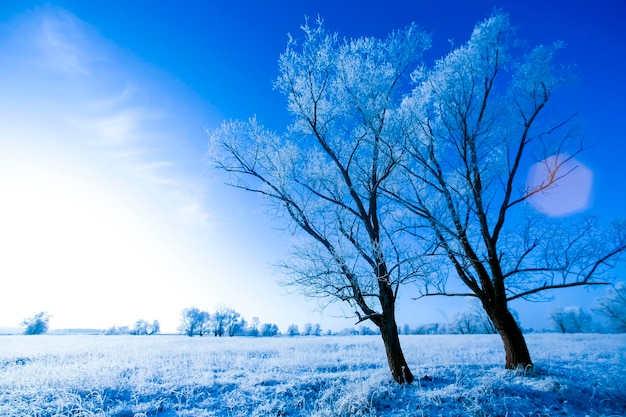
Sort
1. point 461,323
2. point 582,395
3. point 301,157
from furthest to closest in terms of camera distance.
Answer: point 461,323 < point 301,157 < point 582,395

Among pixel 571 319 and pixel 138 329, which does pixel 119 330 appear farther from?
pixel 571 319

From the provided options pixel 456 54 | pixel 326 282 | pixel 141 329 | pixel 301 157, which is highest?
pixel 456 54

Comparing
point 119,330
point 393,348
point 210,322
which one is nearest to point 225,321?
point 210,322

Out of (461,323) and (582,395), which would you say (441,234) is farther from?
(461,323)

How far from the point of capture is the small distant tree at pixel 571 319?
187 feet

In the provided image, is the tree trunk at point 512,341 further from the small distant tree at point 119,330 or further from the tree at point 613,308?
the small distant tree at point 119,330

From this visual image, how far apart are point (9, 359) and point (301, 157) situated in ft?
64.8

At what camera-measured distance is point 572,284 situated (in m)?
7.54

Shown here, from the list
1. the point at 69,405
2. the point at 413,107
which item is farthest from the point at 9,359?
the point at 413,107

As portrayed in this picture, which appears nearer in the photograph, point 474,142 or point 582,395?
point 582,395

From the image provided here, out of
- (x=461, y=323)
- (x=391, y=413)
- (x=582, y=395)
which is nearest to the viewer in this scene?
(x=391, y=413)

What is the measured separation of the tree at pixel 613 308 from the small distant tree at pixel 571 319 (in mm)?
16282

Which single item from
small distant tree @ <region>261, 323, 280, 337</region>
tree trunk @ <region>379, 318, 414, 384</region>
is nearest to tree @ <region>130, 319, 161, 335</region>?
small distant tree @ <region>261, 323, 280, 337</region>

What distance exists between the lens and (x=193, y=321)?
246ft
